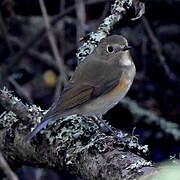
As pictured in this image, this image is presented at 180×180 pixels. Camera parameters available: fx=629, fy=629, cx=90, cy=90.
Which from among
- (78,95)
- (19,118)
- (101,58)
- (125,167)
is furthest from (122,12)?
(125,167)

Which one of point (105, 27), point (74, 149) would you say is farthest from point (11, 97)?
point (105, 27)

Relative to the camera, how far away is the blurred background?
18.7 ft

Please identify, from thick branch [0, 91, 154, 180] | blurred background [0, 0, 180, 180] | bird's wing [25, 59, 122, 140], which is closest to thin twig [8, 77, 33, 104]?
blurred background [0, 0, 180, 180]

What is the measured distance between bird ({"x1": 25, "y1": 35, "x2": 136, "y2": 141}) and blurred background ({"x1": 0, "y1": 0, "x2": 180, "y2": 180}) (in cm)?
102

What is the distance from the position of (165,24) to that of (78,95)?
289 cm

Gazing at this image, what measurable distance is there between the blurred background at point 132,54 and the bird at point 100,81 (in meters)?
1.02

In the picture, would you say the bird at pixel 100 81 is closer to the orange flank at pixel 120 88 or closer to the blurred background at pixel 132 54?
the orange flank at pixel 120 88

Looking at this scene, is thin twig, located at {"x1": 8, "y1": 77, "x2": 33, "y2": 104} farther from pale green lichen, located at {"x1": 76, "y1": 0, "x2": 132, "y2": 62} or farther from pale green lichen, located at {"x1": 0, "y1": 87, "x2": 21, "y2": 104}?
pale green lichen, located at {"x1": 0, "y1": 87, "x2": 21, "y2": 104}

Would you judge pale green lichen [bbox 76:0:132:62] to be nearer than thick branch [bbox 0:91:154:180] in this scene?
No

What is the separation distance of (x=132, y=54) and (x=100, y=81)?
89.6 inches

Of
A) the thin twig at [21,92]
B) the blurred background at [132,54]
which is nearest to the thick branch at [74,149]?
the blurred background at [132,54]

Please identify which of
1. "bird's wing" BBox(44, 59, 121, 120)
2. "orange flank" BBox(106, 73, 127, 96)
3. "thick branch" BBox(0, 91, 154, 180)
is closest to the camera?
"thick branch" BBox(0, 91, 154, 180)

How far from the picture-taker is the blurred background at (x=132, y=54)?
225 inches

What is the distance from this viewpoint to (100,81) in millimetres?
4199
